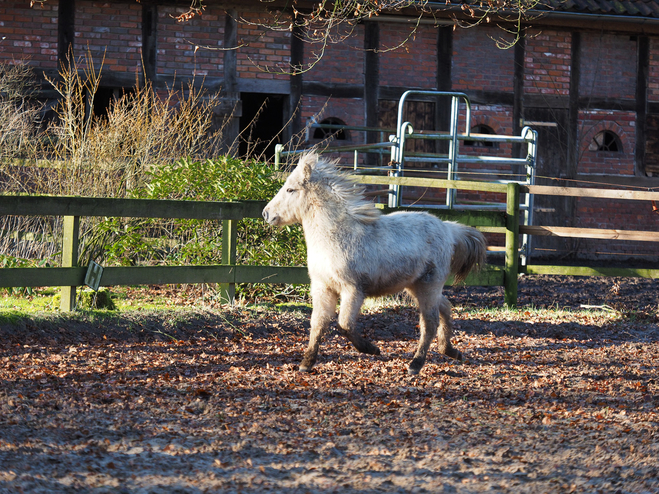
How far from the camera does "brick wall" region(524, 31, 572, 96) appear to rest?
50.1ft

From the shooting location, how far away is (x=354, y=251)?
568 centimetres

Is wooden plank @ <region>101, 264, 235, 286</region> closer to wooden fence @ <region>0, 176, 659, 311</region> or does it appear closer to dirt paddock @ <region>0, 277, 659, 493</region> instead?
wooden fence @ <region>0, 176, 659, 311</region>

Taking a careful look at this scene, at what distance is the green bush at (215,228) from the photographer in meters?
8.52

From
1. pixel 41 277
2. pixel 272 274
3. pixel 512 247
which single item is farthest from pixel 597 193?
pixel 41 277

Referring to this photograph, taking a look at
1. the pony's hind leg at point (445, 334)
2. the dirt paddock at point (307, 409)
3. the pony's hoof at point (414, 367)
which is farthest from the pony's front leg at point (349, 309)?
the pony's hind leg at point (445, 334)

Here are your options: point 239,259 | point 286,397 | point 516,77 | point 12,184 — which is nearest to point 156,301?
point 239,259

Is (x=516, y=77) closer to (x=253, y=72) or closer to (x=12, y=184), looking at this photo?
(x=253, y=72)

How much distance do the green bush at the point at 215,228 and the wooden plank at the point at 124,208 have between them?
2.32 feet

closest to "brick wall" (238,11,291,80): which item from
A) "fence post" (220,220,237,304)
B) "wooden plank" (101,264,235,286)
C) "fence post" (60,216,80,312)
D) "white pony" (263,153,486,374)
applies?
"fence post" (220,220,237,304)

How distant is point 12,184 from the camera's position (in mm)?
9219

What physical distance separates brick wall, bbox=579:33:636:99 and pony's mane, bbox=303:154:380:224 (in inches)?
433

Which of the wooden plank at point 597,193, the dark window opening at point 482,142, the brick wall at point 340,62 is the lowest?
the wooden plank at point 597,193

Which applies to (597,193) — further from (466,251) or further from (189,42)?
(189,42)

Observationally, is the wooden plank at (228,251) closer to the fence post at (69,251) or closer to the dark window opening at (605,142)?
the fence post at (69,251)
